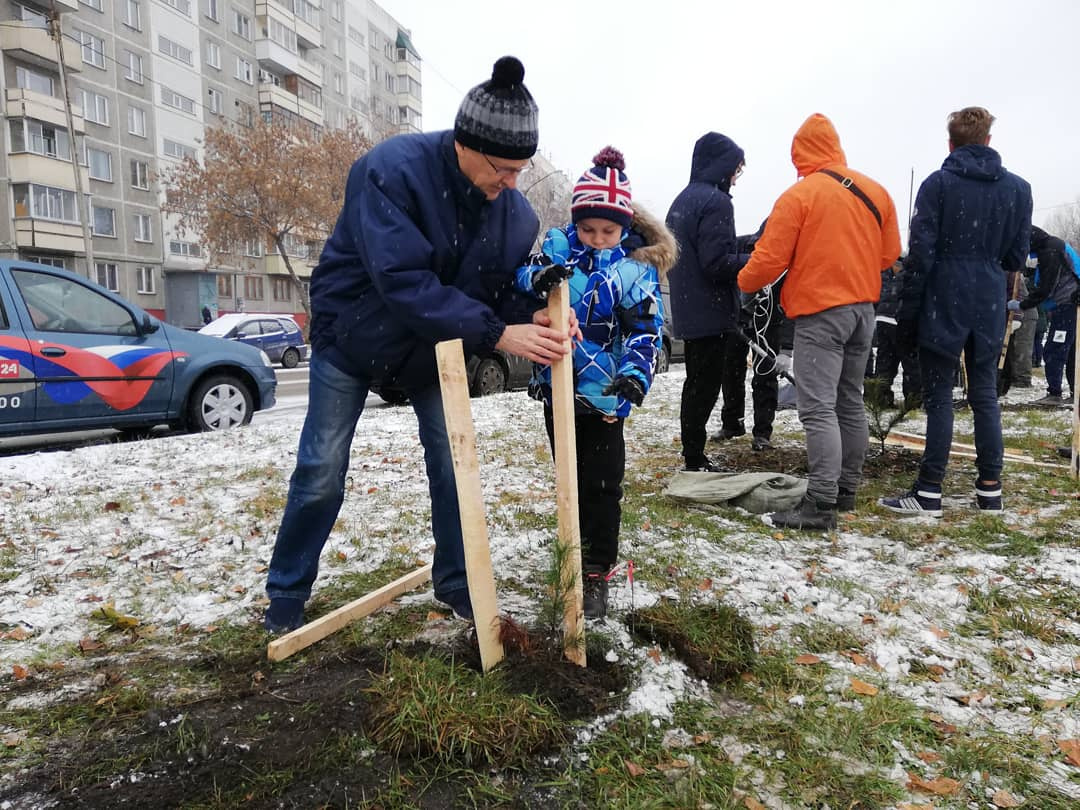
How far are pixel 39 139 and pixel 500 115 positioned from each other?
34.7 meters

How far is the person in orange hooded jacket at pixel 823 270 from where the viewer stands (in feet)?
12.9

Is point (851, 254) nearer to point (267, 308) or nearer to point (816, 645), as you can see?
point (816, 645)

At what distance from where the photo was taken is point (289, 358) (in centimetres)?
2161

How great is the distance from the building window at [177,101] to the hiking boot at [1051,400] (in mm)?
38194

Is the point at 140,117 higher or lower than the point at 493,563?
higher

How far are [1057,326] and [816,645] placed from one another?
8.16m

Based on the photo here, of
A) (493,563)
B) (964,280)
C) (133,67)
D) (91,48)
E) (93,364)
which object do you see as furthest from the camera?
(133,67)

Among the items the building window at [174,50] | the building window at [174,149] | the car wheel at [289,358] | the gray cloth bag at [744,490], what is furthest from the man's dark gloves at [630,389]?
the building window at [174,50]

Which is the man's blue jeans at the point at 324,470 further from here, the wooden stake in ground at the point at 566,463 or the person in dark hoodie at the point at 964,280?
the person in dark hoodie at the point at 964,280

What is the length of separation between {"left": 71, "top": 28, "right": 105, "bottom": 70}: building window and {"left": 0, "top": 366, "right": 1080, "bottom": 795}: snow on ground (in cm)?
3362

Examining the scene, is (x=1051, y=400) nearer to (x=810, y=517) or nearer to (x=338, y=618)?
(x=810, y=517)

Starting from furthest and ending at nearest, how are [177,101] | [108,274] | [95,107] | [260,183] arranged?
[177,101] → [108,274] → [95,107] → [260,183]

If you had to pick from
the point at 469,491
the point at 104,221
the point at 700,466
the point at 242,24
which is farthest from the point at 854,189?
the point at 242,24

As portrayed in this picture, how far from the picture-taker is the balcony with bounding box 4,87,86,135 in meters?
27.8
